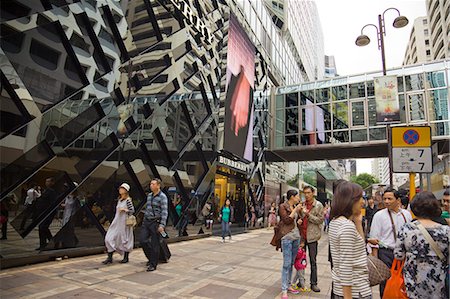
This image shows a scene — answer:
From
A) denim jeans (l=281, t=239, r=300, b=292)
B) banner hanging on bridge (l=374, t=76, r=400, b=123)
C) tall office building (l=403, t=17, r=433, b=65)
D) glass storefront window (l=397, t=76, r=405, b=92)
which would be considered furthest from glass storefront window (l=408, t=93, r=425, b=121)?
tall office building (l=403, t=17, r=433, b=65)

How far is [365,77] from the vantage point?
2172 centimetres

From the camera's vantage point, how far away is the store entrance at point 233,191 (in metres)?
15.8

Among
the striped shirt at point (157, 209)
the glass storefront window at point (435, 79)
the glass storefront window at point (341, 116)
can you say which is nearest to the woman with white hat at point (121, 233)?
the striped shirt at point (157, 209)

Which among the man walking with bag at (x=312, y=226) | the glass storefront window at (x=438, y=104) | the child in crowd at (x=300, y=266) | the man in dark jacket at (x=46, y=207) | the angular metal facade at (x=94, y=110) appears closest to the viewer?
the child in crowd at (x=300, y=266)

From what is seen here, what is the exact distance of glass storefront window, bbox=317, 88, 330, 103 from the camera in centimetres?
2291

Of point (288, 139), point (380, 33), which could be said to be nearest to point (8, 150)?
point (380, 33)

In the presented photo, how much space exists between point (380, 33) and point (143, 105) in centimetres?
996

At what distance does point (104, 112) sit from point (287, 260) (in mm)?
6137

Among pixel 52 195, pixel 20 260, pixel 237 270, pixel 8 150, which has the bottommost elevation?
pixel 237 270

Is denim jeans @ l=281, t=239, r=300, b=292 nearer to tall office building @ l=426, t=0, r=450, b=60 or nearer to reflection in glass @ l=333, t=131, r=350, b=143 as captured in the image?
reflection in glass @ l=333, t=131, r=350, b=143

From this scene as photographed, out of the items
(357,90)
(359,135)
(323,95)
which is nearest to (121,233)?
(359,135)

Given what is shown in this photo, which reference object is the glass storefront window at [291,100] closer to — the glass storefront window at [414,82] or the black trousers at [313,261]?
the glass storefront window at [414,82]

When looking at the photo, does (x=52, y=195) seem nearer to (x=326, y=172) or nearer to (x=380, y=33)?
(x=380, y=33)

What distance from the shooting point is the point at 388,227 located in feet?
14.5
